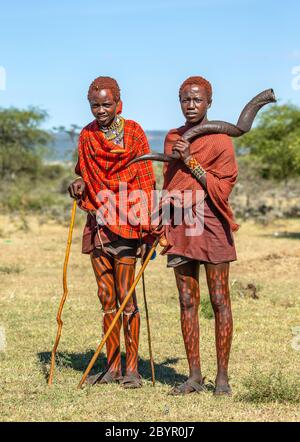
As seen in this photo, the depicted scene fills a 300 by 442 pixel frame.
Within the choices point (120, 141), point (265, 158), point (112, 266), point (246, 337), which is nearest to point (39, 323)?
point (246, 337)

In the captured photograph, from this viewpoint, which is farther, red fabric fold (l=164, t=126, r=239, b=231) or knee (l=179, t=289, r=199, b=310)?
knee (l=179, t=289, r=199, b=310)

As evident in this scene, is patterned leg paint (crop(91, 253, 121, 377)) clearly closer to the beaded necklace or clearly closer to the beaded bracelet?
the beaded necklace

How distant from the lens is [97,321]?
8234 millimetres

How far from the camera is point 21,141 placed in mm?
33125

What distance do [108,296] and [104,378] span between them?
573mm

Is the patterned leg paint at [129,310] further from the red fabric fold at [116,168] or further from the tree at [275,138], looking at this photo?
the tree at [275,138]

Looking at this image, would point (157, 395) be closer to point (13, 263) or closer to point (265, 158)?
point (13, 263)

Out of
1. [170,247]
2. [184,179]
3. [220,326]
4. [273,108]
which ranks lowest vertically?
[220,326]

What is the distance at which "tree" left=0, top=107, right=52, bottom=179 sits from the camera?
104 ft

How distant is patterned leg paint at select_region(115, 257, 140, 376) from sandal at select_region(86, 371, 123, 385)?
158 mm

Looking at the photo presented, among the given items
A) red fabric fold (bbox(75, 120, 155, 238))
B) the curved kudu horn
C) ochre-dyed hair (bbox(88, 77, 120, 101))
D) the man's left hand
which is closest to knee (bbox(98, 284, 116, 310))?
red fabric fold (bbox(75, 120, 155, 238))

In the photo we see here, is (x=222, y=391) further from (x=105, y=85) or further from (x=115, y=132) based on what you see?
(x=105, y=85)
